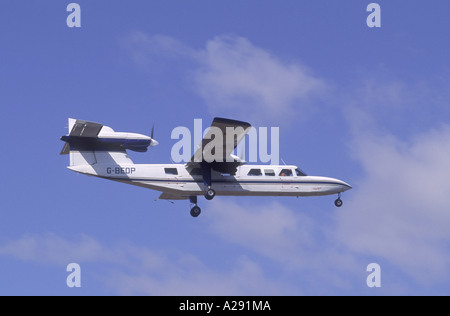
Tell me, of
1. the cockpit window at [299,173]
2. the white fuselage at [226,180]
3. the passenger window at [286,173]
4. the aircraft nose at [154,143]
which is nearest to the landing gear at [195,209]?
the white fuselage at [226,180]

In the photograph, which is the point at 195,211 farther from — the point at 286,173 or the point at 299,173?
the point at 299,173

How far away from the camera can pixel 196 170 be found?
5372 centimetres

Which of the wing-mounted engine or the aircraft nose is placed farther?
the aircraft nose

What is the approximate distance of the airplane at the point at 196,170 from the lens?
51375 millimetres

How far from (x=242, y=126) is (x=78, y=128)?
1030 cm

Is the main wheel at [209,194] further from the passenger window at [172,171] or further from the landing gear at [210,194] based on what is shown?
the passenger window at [172,171]

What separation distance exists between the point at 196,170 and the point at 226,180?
206 centimetres

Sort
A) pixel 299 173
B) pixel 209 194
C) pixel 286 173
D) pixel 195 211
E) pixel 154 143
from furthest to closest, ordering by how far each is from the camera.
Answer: pixel 299 173 → pixel 286 173 → pixel 195 211 → pixel 209 194 → pixel 154 143

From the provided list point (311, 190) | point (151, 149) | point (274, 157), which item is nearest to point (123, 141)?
point (151, 149)


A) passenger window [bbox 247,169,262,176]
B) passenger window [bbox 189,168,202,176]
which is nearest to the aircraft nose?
passenger window [bbox 189,168,202,176]

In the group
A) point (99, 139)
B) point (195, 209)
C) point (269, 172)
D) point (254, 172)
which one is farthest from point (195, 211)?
point (99, 139)

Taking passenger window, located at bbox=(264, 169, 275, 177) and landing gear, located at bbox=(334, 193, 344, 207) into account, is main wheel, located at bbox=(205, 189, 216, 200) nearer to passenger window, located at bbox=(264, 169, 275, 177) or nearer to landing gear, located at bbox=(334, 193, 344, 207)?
passenger window, located at bbox=(264, 169, 275, 177)

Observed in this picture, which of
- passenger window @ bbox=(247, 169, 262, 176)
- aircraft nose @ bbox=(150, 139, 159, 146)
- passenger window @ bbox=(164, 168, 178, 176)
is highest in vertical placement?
aircraft nose @ bbox=(150, 139, 159, 146)

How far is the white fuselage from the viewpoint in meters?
52.3
